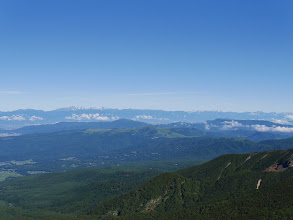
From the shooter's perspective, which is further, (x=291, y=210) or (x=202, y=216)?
(x=202, y=216)

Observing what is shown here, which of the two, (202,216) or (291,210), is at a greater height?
(291,210)

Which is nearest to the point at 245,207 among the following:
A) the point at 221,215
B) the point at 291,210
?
the point at 221,215

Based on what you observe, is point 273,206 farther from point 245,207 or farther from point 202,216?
point 202,216

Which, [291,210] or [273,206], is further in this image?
[273,206]

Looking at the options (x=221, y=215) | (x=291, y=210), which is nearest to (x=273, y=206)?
(x=291, y=210)

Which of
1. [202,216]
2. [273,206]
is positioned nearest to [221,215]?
[202,216]

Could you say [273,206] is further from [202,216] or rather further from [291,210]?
[202,216]

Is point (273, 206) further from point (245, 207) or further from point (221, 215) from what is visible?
point (221, 215)

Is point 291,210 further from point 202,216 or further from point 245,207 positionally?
point 202,216
